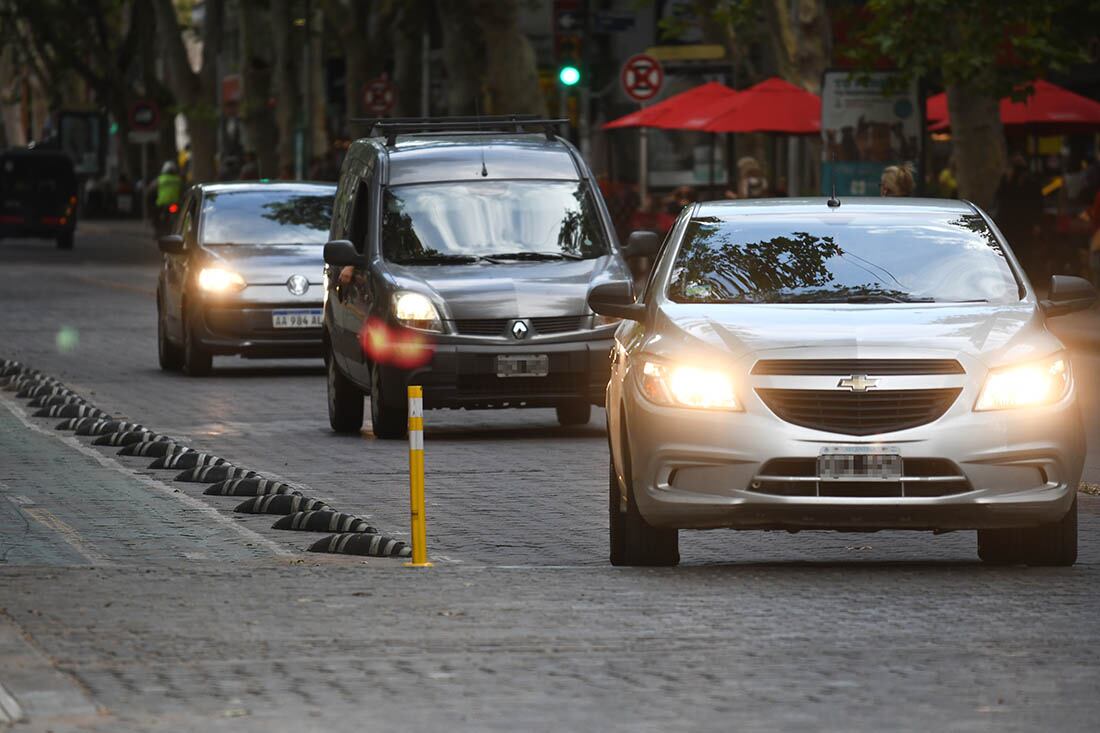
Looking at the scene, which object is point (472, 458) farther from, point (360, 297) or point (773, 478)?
point (773, 478)

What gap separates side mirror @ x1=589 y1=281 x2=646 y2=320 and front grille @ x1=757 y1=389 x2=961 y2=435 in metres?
1.13

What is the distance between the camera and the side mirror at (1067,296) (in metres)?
10.9

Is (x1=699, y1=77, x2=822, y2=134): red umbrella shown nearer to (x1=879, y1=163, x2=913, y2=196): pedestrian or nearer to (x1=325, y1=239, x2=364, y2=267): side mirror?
(x1=879, y1=163, x2=913, y2=196): pedestrian

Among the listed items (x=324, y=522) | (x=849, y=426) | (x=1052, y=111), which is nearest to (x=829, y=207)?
(x=849, y=426)

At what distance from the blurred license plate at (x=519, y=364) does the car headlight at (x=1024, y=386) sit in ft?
22.4

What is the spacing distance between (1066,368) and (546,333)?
684 centimetres

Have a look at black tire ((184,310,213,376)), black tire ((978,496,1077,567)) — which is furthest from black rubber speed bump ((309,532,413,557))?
black tire ((184,310,213,376))

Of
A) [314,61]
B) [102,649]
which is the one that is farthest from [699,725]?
[314,61]

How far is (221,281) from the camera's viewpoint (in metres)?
22.7

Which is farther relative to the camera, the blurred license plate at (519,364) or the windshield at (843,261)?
the blurred license plate at (519,364)

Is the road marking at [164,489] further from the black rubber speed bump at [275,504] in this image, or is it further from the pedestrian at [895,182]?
the pedestrian at [895,182]

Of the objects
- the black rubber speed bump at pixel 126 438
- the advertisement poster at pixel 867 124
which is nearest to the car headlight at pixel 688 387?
the black rubber speed bump at pixel 126 438

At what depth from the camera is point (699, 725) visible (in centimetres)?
707

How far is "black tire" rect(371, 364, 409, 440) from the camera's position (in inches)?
668
